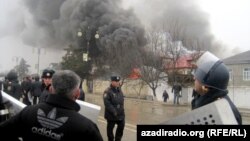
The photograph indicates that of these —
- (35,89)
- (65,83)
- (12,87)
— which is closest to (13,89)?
(12,87)

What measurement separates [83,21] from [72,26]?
1415 mm

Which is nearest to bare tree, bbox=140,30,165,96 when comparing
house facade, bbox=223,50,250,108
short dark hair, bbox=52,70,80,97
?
house facade, bbox=223,50,250,108

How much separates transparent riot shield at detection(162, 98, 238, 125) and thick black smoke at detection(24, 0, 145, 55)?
39791 mm

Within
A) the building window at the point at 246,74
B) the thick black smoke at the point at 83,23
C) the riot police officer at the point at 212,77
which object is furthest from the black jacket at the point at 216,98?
the thick black smoke at the point at 83,23

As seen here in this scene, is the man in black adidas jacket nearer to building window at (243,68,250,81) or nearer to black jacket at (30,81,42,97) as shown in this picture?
black jacket at (30,81,42,97)

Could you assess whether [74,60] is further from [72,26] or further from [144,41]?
[144,41]

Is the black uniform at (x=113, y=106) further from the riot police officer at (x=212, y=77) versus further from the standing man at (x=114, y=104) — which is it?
the riot police officer at (x=212, y=77)

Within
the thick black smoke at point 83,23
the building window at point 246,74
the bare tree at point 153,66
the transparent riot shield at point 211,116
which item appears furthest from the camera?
the thick black smoke at point 83,23

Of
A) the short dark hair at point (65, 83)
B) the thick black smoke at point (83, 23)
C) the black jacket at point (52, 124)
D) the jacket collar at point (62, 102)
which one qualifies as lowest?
the black jacket at point (52, 124)

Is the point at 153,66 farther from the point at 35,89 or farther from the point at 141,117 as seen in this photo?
the point at 35,89

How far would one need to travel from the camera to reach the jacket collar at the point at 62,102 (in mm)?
2419

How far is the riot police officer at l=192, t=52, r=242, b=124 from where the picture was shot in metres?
2.06

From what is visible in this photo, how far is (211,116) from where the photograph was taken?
5.47ft

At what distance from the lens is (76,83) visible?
2.53m
